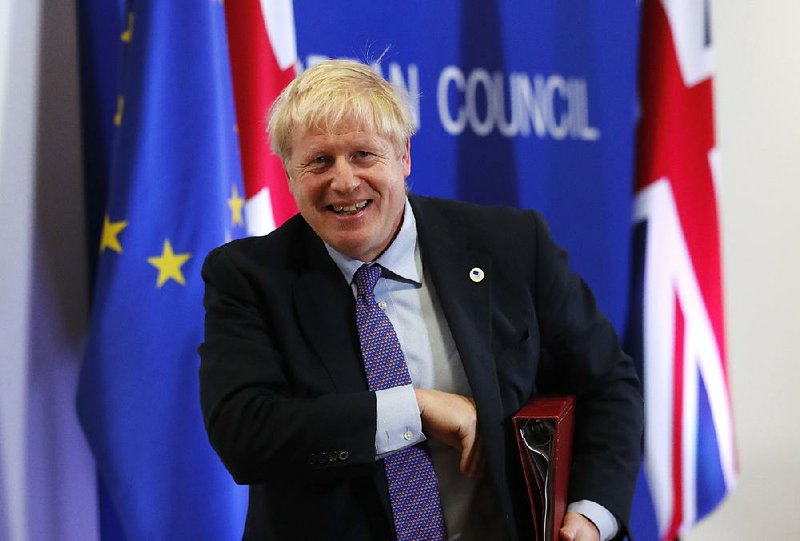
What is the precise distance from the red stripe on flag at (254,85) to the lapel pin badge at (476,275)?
0.99 metres

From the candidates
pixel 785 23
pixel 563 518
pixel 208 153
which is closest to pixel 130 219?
pixel 208 153

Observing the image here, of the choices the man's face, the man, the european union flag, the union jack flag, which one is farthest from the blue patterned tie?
the union jack flag

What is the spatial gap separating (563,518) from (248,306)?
0.55 meters

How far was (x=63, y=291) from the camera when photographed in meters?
2.16

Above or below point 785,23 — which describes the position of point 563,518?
below

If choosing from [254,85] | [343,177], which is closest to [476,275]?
[343,177]

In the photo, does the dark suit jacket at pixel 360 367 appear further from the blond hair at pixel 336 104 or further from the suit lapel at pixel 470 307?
the blond hair at pixel 336 104

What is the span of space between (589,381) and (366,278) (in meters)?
0.38

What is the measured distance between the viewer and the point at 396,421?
1.23 meters

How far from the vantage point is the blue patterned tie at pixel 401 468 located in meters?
1.27

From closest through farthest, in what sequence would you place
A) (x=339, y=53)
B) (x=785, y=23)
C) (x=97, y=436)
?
(x=97, y=436) < (x=339, y=53) < (x=785, y=23)

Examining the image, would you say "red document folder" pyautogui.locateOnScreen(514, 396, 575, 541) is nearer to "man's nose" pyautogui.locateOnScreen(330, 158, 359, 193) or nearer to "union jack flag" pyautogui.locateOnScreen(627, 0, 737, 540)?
"man's nose" pyautogui.locateOnScreen(330, 158, 359, 193)

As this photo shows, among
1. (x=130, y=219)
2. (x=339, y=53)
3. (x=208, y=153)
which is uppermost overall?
(x=339, y=53)

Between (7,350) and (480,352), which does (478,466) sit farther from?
(7,350)
